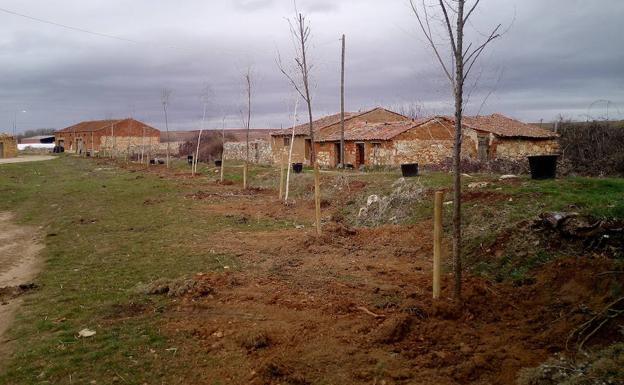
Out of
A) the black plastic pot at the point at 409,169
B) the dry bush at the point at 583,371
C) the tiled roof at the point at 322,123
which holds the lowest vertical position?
the dry bush at the point at 583,371

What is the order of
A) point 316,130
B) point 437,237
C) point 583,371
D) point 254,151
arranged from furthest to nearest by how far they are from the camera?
point 254,151
point 316,130
point 437,237
point 583,371

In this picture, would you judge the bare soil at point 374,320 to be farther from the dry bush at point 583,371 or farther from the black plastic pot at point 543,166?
the black plastic pot at point 543,166

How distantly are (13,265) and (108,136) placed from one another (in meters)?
65.0

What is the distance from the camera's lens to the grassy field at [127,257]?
476cm

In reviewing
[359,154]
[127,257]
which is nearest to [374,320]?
[127,257]

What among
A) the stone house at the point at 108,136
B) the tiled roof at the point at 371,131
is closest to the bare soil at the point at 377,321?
the tiled roof at the point at 371,131

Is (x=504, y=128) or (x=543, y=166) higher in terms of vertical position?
(x=504, y=128)

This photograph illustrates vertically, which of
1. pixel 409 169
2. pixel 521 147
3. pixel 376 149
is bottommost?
pixel 409 169

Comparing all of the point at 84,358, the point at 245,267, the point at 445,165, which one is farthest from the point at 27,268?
the point at 445,165

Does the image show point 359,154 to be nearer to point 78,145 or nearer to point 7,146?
point 7,146

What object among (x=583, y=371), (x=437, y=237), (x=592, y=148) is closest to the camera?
(x=583, y=371)

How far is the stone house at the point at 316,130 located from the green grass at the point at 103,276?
16737mm

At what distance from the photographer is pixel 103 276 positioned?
802 centimetres

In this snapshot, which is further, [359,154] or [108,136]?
[108,136]
